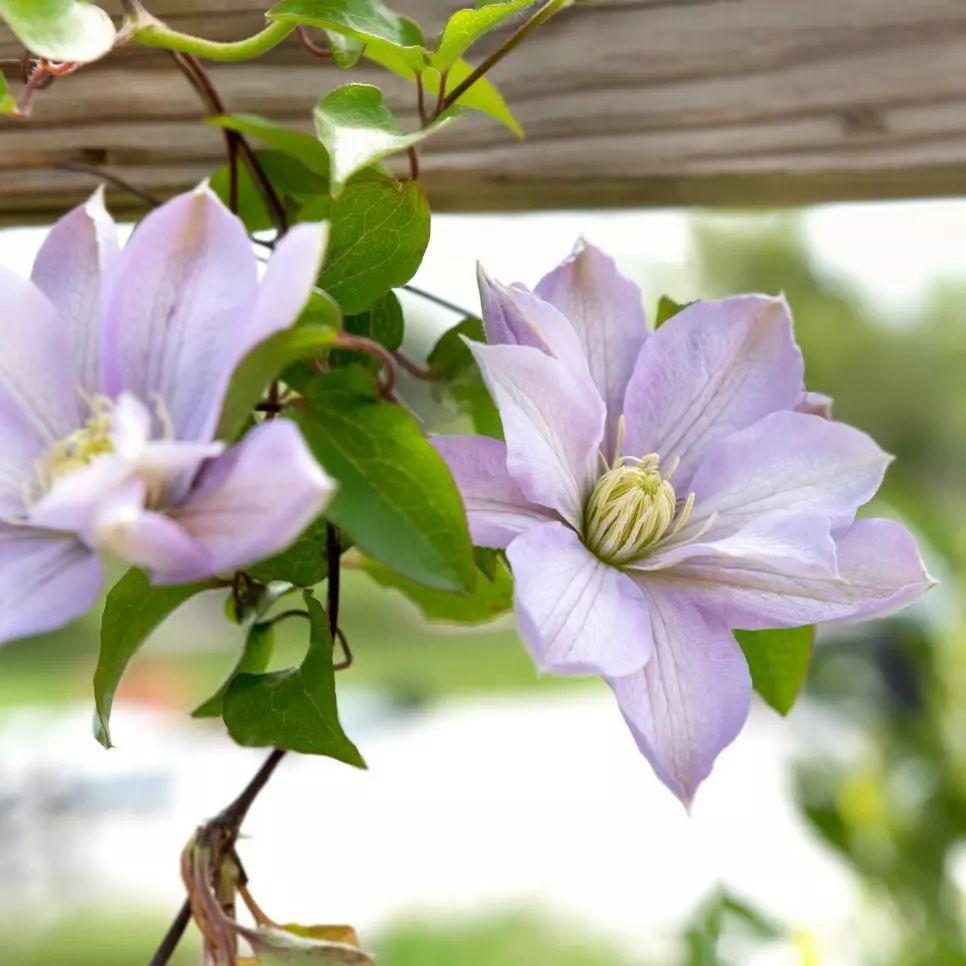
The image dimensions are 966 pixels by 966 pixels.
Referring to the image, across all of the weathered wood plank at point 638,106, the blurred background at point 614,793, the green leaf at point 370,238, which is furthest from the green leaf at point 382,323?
the blurred background at point 614,793

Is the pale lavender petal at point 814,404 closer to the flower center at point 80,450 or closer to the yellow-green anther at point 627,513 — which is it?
the yellow-green anther at point 627,513

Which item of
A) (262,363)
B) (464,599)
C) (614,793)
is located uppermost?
(262,363)

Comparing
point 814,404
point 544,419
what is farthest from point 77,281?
point 814,404

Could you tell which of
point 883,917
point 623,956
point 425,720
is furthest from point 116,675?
point 425,720

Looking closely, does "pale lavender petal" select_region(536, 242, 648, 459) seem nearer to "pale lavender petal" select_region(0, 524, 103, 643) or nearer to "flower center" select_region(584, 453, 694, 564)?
"flower center" select_region(584, 453, 694, 564)

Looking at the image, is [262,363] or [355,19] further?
[355,19]

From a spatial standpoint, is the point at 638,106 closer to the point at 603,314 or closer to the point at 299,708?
the point at 603,314
